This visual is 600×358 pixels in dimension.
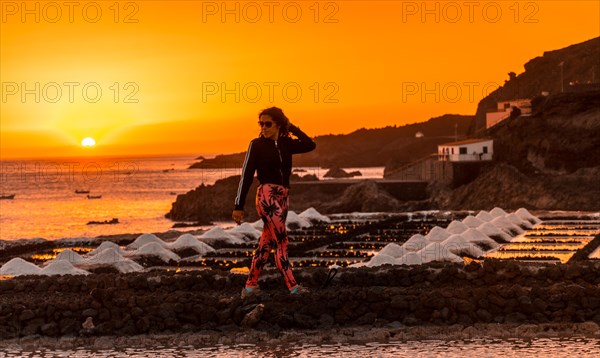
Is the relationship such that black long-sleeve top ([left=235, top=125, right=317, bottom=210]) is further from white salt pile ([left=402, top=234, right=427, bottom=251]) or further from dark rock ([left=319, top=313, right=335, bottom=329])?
white salt pile ([left=402, top=234, right=427, bottom=251])

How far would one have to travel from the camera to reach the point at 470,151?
239ft

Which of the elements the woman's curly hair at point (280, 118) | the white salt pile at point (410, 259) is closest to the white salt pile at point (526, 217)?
the white salt pile at point (410, 259)

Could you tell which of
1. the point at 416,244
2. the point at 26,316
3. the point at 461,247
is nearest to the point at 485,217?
the point at 461,247

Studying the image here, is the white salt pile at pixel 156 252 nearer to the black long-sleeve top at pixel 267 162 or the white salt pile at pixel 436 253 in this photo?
the white salt pile at pixel 436 253

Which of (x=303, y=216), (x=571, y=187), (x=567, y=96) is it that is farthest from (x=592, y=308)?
(x=567, y=96)

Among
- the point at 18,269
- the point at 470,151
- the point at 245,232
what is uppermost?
the point at 470,151

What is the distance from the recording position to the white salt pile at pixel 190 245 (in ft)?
91.0

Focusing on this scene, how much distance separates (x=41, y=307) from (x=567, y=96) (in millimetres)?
68892

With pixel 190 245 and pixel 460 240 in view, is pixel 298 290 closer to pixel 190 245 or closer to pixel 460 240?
pixel 460 240

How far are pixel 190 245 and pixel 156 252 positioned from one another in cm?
243

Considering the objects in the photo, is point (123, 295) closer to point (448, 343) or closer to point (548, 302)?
point (448, 343)

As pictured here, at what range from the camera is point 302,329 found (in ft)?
39.8

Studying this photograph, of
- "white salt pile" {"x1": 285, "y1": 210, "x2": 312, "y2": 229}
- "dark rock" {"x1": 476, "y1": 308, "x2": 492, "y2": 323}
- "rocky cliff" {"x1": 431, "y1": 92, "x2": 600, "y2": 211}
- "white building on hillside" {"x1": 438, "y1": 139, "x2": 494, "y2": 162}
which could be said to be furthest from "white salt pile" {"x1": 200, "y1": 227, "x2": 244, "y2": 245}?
"white building on hillside" {"x1": 438, "y1": 139, "x2": 494, "y2": 162}

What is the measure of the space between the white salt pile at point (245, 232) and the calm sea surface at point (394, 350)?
20.4 metres
